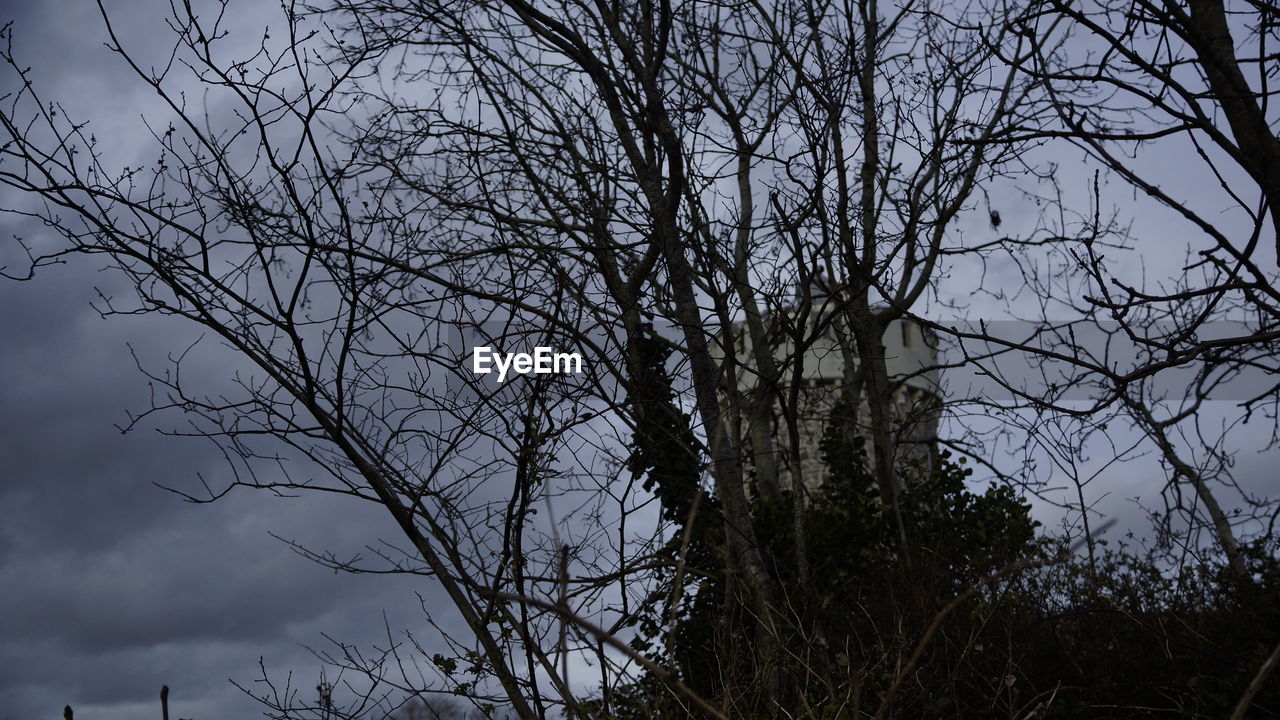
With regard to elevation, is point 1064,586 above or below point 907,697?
above

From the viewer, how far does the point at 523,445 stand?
3.91 meters

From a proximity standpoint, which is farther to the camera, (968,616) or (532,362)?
(968,616)

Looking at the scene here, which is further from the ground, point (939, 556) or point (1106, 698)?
point (939, 556)

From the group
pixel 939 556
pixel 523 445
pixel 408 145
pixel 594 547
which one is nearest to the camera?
pixel 523 445

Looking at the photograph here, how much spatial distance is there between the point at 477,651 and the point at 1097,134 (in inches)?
142

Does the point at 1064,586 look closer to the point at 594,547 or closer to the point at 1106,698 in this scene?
the point at 1106,698

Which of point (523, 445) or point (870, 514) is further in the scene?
point (870, 514)

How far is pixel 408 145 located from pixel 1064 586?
6.55 metres

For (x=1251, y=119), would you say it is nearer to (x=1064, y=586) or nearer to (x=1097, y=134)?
(x=1097, y=134)

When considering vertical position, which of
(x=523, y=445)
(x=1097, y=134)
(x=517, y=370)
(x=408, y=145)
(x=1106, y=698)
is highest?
(x=408, y=145)

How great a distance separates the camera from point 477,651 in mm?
4148

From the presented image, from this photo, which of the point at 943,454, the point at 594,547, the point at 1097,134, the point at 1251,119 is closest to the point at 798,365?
the point at 594,547

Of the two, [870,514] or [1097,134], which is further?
[870,514]

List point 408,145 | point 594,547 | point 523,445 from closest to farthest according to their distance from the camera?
point 523,445, point 594,547, point 408,145
